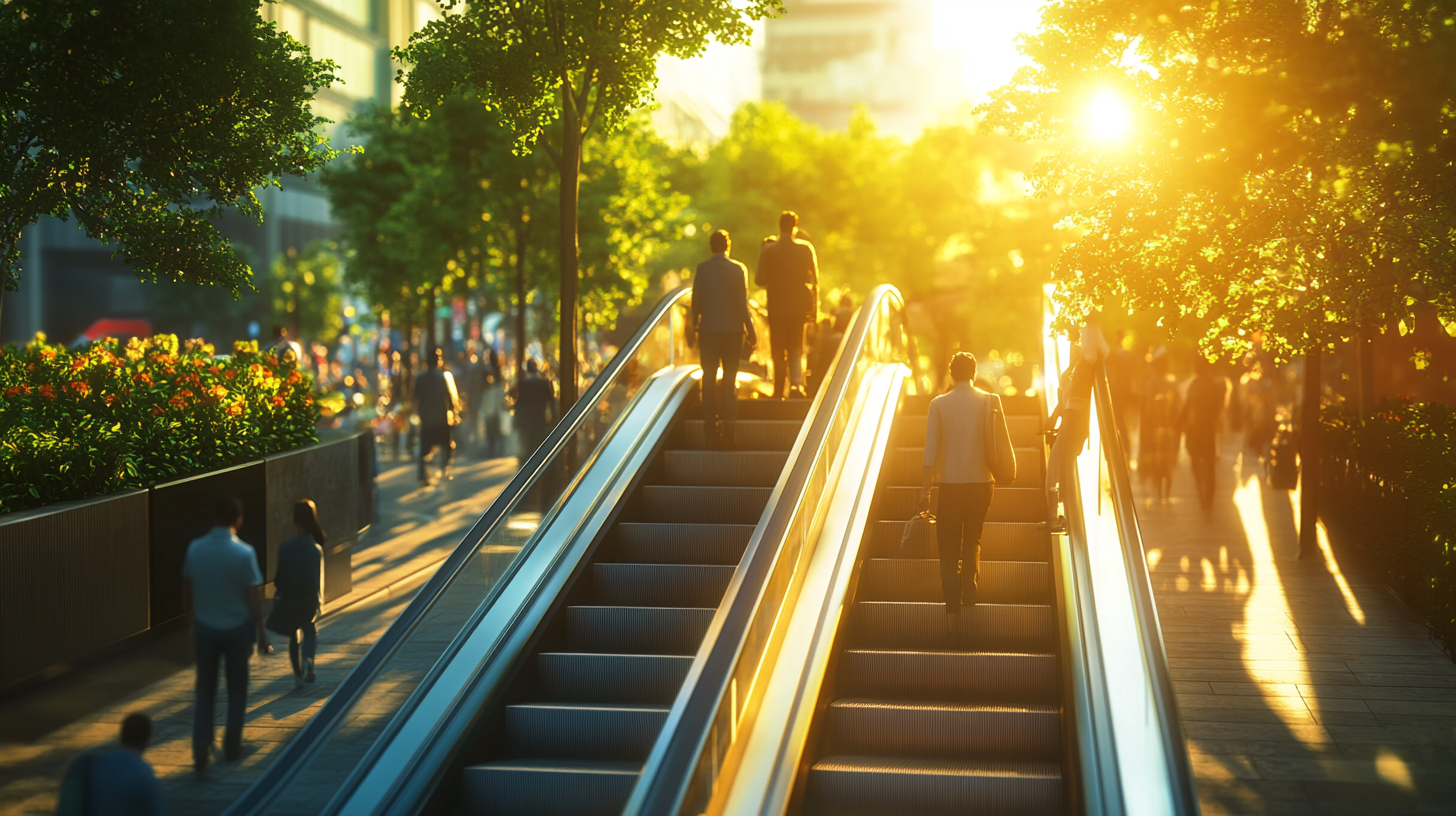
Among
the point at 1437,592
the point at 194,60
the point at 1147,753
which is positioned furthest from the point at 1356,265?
the point at 194,60

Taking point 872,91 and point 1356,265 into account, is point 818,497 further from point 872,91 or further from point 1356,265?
point 872,91

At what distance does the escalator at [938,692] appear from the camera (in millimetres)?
7031

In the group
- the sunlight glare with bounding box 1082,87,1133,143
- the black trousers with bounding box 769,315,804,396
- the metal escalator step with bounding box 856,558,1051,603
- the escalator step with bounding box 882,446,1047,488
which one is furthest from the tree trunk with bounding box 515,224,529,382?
the metal escalator step with bounding box 856,558,1051,603

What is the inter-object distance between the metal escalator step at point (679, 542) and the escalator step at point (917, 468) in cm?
173

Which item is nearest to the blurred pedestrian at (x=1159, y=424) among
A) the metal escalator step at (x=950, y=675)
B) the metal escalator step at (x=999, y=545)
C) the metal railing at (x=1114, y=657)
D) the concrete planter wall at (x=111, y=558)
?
the metal escalator step at (x=999, y=545)

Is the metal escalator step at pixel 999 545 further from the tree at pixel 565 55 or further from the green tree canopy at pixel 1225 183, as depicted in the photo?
the tree at pixel 565 55

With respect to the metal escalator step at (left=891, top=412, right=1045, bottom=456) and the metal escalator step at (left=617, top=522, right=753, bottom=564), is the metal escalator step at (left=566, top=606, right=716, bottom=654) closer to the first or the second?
the metal escalator step at (left=617, top=522, right=753, bottom=564)

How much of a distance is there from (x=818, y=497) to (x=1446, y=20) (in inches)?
197

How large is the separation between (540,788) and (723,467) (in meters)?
3.91

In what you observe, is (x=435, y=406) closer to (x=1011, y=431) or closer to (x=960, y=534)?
(x=1011, y=431)

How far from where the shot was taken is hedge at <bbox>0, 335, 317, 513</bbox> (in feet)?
30.3

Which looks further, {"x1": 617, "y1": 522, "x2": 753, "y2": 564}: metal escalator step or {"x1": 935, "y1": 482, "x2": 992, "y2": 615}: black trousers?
{"x1": 617, "y1": 522, "x2": 753, "y2": 564}: metal escalator step

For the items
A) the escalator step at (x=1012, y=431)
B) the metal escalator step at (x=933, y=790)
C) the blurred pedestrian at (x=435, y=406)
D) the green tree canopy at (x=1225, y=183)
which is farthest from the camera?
the blurred pedestrian at (x=435, y=406)

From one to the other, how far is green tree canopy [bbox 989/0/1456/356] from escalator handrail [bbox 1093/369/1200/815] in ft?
7.23
